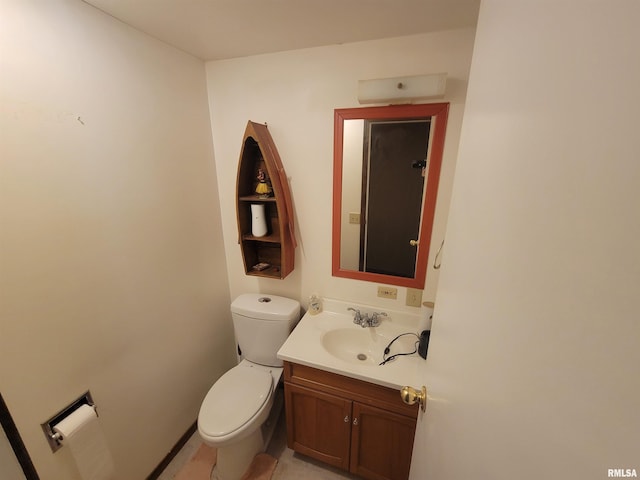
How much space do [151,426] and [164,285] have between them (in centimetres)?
77

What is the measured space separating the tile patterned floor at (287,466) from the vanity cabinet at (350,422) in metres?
0.12

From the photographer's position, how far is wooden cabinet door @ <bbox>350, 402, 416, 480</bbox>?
1165 millimetres

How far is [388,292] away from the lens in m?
1.47

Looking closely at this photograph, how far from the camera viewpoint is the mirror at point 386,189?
1.21m

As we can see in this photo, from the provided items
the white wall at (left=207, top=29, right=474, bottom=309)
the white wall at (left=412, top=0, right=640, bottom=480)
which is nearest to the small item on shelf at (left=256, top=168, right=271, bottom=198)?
the white wall at (left=207, top=29, right=474, bottom=309)

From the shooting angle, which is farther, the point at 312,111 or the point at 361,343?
the point at 361,343

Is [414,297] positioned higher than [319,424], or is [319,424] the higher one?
[414,297]

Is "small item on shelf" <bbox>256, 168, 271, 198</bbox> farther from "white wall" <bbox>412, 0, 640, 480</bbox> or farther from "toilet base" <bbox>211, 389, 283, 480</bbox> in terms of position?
"toilet base" <bbox>211, 389, 283, 480</bbox>

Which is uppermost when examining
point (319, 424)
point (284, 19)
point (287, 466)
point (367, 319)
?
point (284, 19)

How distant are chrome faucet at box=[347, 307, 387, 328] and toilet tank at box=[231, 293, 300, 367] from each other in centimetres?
37

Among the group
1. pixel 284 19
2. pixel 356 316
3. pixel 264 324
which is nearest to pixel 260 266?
pixel 264 324

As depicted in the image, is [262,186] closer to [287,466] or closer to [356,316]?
[356,316]

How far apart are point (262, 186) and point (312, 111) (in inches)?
19.5

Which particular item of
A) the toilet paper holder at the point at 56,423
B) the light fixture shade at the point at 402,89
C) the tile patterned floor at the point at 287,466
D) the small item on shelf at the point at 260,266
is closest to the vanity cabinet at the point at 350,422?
the tile patterned floor at the point at 287,466
